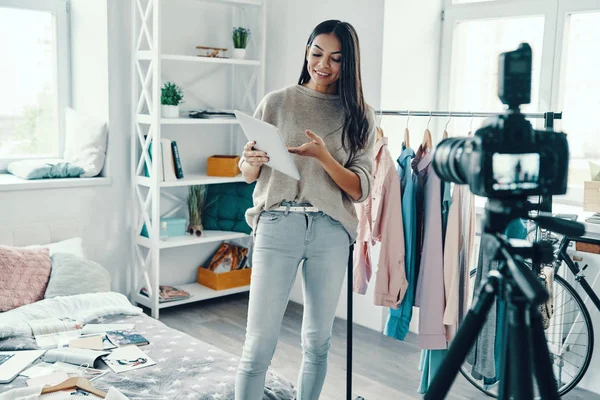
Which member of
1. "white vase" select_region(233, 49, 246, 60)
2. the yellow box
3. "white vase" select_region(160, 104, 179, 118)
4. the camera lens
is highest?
"white vase" select_region(233, 49, 246, 60)

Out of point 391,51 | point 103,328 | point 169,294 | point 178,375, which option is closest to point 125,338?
point 103,328

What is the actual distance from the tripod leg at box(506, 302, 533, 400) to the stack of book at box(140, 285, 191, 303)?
9.35 feet

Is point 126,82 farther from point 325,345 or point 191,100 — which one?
point 325,345

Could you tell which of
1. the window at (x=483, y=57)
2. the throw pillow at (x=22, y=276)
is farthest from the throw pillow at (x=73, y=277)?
the window at (x=483, y=57)

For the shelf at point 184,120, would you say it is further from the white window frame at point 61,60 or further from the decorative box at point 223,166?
the white window frame at point 61,60

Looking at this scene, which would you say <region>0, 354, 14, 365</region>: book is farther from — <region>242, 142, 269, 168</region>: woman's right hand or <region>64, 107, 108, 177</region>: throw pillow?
<region>64, 107, 108, 177</region>: throw pillow

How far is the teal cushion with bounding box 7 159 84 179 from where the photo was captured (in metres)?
3.33

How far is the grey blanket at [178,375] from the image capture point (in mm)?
2014

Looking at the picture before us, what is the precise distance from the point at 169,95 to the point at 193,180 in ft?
1.56

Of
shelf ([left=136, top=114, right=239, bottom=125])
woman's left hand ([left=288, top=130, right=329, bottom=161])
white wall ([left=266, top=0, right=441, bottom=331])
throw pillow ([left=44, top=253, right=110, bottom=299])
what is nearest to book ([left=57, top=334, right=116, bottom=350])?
throw pillow ([left=44, top=253, right=110, bottom=299])

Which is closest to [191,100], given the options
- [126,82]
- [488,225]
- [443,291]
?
[126,82]

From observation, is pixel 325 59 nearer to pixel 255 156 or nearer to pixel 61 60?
pixel 255 156

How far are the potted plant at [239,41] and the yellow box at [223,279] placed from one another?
125 centimetres

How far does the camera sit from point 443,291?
232cm
